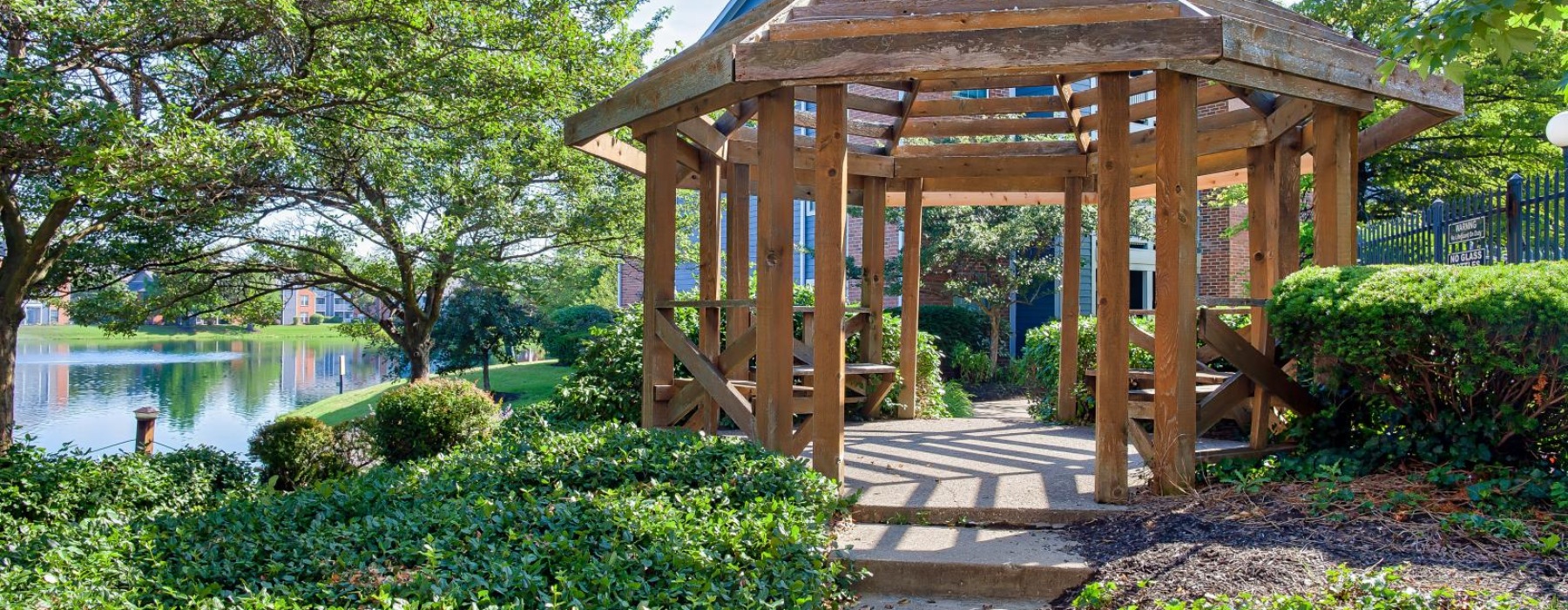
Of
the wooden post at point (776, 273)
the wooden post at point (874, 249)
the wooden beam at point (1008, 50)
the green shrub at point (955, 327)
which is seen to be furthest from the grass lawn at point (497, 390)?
the wooden beam at point (1008, 50)

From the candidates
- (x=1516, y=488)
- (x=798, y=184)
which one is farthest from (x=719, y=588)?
(x=798, y=184)

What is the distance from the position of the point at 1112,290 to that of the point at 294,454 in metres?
7.75

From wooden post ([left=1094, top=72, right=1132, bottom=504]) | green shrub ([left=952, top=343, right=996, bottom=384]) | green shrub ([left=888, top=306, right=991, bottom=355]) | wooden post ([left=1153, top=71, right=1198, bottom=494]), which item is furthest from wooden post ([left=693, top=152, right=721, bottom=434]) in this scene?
green shrub ([left=888, top=306, right=991, bottom=355])

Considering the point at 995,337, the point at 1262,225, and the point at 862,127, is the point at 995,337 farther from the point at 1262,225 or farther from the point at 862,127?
the point at 1262,225

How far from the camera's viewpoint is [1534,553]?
3.55 metres

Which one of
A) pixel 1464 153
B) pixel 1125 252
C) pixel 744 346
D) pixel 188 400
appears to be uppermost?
pixel 1464 153

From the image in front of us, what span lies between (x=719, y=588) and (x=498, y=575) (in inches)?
26.2

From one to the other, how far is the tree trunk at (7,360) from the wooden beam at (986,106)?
24.7 ft

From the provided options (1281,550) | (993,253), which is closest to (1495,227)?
(1281,550)

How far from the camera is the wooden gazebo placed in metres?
4.33

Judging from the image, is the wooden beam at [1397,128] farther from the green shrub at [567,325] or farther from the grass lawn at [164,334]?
the grass lawn at [164,334]

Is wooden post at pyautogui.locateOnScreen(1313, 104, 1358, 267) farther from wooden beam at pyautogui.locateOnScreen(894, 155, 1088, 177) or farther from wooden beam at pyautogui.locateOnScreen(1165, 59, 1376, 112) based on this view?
wooden beam at pyautogui.locateOnScreen(894, 155, 1088, 177)

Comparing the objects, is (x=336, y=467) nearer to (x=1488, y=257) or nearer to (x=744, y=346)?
(x=744, y=346)

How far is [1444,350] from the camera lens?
4293mm
